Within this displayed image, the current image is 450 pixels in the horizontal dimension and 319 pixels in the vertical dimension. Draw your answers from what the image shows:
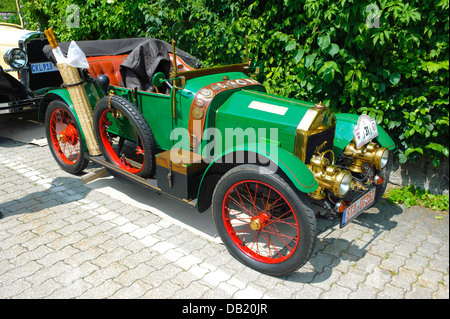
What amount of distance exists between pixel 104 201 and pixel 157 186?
955 mm

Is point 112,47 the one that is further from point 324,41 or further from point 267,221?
point 267,221

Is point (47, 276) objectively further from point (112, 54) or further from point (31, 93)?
point (31, 93)

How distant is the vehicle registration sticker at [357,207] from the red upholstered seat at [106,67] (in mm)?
3213

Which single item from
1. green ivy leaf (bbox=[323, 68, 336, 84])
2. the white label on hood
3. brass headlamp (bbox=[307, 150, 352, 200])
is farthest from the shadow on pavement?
green ivy leaf (bbox=[323, 68, 336, 84])

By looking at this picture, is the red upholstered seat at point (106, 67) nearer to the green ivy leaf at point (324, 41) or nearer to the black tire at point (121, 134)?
the black tire at point (121, 134)

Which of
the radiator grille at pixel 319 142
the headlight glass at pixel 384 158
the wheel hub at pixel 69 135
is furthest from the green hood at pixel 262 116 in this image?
the wheel hub at pixel 69 135

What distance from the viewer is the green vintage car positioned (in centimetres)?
271

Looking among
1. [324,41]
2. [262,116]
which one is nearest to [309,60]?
[324,41]

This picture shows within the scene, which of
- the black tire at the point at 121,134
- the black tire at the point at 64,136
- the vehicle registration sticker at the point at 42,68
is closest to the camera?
the black tire at the point at 121,134

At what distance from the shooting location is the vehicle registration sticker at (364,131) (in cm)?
295

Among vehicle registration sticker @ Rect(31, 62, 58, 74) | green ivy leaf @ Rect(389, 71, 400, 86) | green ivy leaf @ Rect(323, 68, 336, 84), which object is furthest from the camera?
vehicle registration sticker @ Rect(31, 62, 58, 74)

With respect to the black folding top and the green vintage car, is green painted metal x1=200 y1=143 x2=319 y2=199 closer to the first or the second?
the green vintage car

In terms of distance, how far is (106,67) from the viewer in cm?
451

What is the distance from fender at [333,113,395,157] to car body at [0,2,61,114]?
16.6 ft
